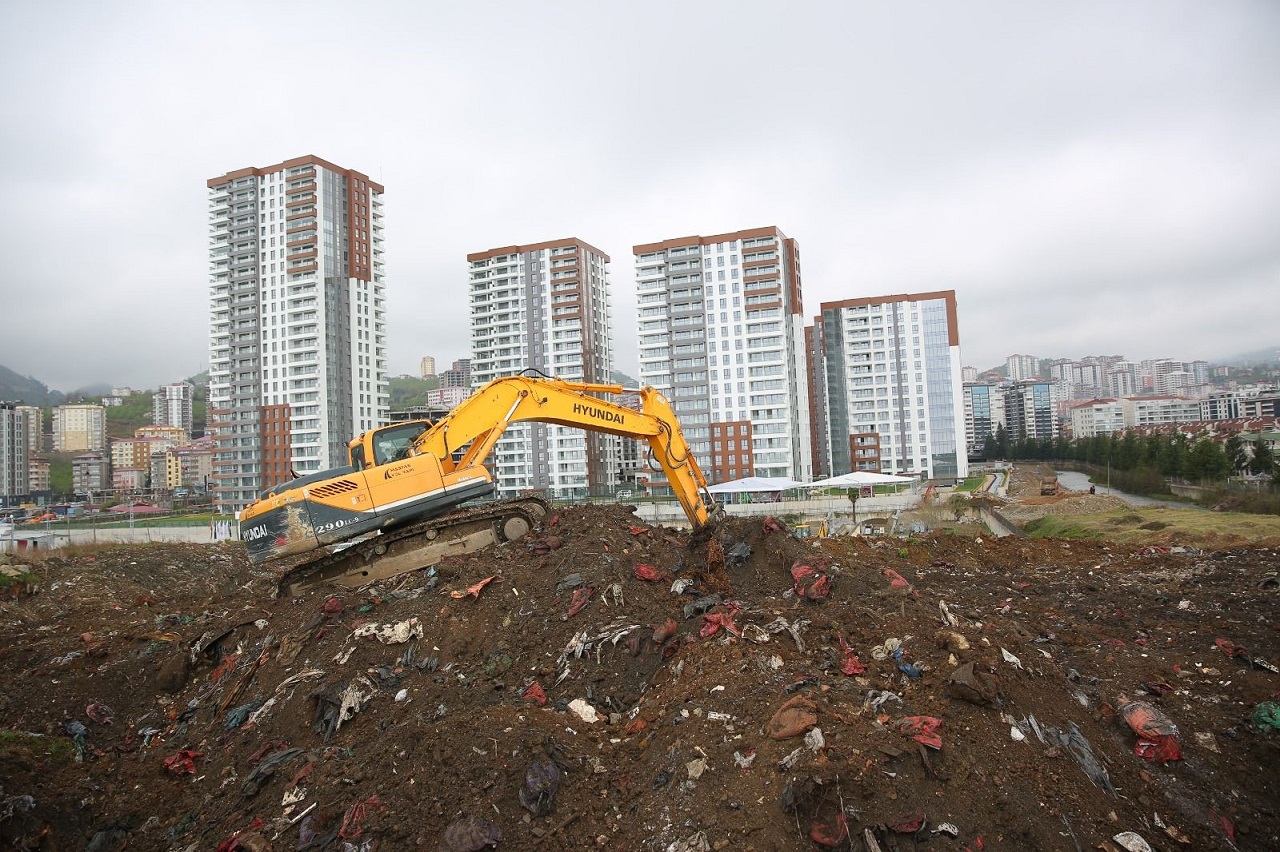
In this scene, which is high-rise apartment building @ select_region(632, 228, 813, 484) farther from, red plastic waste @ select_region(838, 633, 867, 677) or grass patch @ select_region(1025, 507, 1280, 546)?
red plastic waste @ select_region(838, 633, 867, 677)

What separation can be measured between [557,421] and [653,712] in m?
5.59

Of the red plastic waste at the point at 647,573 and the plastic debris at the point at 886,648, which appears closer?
the plastic debris at the point at 886,648

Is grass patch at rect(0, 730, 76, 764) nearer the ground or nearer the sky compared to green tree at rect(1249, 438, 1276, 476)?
nearer the ground

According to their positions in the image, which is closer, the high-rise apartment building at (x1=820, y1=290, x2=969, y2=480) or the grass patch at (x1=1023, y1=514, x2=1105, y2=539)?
the grass patch at (x1=1023, y1=514, x2=1105, y2=539)

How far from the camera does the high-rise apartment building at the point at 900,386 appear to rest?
5959 centimetres

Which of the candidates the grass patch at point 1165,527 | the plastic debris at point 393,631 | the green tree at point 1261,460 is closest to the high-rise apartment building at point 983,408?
the green tree at point 1261,460

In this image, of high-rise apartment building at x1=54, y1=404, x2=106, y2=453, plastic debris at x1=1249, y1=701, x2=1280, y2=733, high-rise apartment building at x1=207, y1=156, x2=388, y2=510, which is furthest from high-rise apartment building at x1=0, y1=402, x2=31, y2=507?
plastic debris at x1=1249, y1=701, x2=1280, y2=733

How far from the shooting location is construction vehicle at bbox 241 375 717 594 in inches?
354

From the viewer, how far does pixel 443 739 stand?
5180 mm

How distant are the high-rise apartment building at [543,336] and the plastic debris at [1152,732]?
51745 millimetres

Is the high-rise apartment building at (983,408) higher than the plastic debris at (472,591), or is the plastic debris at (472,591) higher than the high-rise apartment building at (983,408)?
the high-rise apartment building at (983,408)

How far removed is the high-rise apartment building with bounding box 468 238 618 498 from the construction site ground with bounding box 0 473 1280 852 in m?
47.6

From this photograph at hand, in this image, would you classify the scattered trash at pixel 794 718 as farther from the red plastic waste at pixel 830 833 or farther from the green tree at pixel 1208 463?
the green tree at pixel 1208 463

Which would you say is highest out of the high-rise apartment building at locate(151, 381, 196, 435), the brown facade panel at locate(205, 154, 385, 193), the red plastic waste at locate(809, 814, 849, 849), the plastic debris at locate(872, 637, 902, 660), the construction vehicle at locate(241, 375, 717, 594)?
the brown facade panel at locate(205, 154, 385, 193)
